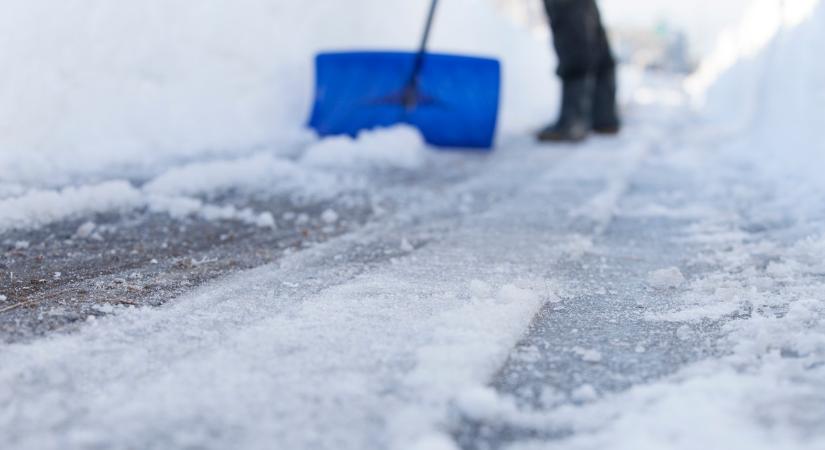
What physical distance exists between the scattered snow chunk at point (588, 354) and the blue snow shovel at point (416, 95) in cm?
258

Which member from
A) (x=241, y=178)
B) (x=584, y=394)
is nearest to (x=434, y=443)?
(x=584, y=394)

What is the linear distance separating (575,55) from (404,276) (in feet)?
10.3

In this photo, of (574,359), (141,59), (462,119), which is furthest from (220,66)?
(574,359)

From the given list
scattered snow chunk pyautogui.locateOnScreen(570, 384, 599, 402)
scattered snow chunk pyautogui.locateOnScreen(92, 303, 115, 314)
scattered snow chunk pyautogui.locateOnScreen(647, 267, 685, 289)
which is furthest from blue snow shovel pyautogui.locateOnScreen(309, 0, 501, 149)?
scattered snow chunk pyautogui.locateOnScreen(570, 384, 599, 402)

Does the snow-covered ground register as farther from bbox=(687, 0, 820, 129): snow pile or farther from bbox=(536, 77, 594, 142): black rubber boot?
bbox=(536, 77, 594, 142): black rubber boot

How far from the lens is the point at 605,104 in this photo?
4910 mm

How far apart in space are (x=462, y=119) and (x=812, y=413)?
293cm

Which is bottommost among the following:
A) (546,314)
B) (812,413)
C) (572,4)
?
(546,314)

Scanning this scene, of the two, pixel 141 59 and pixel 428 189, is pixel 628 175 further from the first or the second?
pixel 141 59

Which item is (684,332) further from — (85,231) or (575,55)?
(575,55)

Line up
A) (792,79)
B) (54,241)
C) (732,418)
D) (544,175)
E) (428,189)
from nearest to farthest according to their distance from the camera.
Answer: (732,418), (54,241), (428,189), (544,175), (792,79)

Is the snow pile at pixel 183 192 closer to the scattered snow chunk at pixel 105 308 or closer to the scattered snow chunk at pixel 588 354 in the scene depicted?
the scattered snow chunk at pixel 105 308

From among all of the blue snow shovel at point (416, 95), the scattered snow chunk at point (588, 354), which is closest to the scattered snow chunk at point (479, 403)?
the scattered snow chunk at point (588, 354)

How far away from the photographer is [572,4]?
4.15 meters
